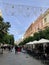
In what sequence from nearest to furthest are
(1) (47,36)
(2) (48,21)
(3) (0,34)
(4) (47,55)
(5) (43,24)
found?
1. (4) (47,55)
2. (1) (47,36)
3. (3) (0,34)
4. (2) (48,21)
5. (5) (43,24)

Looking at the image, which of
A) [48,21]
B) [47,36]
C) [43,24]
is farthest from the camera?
[43,24]

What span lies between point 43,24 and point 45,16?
12.8 ft

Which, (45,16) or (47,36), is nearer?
(47,36)

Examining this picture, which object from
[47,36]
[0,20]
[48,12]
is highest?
[48,12]

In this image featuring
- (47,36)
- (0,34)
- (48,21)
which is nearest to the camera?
(47,36)

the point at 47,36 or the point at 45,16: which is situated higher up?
the point at 45,16

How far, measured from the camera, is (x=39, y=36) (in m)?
63.4

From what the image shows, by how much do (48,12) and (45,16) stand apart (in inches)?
123

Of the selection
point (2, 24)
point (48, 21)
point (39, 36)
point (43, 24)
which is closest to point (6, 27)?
point (2, 24)

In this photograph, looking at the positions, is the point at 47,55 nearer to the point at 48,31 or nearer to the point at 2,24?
the point at 48,31

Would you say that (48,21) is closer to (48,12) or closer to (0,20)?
(48,12)

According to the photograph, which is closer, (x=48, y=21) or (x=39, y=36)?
(x=39, y=36)

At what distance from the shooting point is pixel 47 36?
5391cm

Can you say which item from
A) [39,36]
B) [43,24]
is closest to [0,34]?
[39,36]
